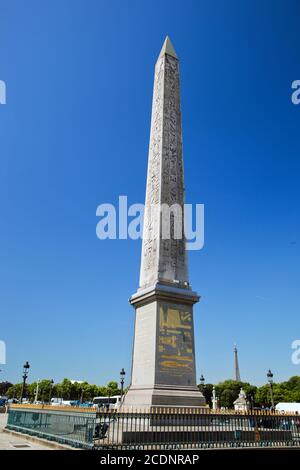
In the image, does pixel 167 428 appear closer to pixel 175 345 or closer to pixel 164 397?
pixel 164 397

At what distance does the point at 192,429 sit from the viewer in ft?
39.0

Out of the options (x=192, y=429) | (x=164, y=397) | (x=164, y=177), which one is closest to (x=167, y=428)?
(x=192, y=429)

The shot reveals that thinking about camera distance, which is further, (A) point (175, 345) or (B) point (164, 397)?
(A) point (175, 345)

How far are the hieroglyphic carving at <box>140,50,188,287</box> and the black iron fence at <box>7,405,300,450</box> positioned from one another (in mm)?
5367

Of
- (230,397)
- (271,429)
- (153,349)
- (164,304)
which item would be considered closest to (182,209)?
(164,304)

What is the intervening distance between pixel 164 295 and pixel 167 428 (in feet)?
15.6

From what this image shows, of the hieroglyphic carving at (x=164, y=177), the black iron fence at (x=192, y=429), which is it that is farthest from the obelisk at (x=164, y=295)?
the black iron fence at (x=192, y=429)

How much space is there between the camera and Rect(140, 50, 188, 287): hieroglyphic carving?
52.9 feet

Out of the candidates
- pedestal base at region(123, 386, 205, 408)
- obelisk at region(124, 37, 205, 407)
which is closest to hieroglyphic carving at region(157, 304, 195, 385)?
obelisk at region(124, 37, 205, 407)

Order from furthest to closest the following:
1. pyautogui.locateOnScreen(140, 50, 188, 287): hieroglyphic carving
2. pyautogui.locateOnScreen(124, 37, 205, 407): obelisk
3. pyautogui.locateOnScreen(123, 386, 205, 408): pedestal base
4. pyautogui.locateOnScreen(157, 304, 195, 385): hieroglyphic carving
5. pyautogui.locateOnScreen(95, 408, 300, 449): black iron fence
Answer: pyautogui.locateOnScreen(140, 50, 188, 287): hieroglyphic carving < pyautogui.locateOnScreen(157, 304, 195, 385): hieroglyphic carving < pyautogui.locateOnScreen(124, 37, 205, 407): obelisk < pyautogui.locateOnScreen(123, 386, 205, 408): pedestal base < pyautogui.locateOnScreen(95, 408, 300, 449): black iron fence

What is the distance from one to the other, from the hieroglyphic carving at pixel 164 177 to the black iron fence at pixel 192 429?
5335mm

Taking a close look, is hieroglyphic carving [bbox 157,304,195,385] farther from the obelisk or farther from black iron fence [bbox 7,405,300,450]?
black iron fence [bbox 7,405,300,450]

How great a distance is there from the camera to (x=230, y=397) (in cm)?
7681
